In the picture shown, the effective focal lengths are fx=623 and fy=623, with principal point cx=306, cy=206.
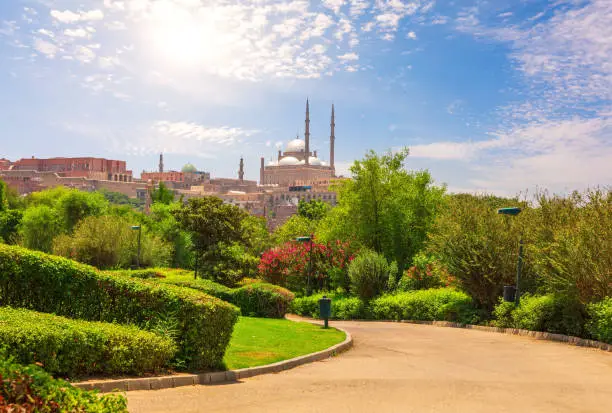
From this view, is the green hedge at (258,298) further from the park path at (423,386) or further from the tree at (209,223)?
the tree at (209,223)

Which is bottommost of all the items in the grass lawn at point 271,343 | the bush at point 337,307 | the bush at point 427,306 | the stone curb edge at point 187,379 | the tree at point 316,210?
the bush at point 337,307

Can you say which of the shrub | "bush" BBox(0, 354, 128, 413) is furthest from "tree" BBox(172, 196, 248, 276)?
"bush" BBox(0, 354, 128, 413)

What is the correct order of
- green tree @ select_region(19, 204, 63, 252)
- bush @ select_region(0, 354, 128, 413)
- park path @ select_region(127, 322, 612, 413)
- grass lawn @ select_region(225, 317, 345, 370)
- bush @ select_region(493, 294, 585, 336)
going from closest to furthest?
bush @ select_region(0, 354, 128, 413), park path @ select_region(127, 322, 612, 413), grass lawn @ select_region(225, 317, 345, 370), bush @ select_region(493, 294, 585, 336), green tree @ select_region(19, 204, 63, 252)

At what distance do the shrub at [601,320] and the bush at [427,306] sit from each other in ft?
22.7

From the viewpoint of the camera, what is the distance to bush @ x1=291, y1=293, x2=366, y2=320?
30312 mm

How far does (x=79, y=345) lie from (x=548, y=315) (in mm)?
14216

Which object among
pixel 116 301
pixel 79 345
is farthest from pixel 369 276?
pixel 79 345

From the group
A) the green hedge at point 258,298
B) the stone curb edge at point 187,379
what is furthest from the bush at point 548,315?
the green hedge at point 258,298

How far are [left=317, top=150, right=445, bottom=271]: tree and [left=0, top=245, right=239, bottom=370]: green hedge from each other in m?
27.1

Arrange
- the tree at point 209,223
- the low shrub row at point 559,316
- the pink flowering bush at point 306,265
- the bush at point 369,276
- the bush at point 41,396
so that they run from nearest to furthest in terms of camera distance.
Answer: the bush at point 41,396
the low shrub row at point 559,316
the bush at point 369,276
the pink flowering bush at point 306,265
the tree at point 209,223

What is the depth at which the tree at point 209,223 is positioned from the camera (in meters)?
39.3

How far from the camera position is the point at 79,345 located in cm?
870

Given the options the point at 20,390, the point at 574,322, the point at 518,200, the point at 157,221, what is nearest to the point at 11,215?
the point at 157,221

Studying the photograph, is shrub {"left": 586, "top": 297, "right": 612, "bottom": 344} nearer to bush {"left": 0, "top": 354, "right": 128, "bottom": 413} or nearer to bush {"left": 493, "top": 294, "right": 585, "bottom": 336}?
bush {"left": 493, "top": 294, "right": 585, "bottom": 336}
